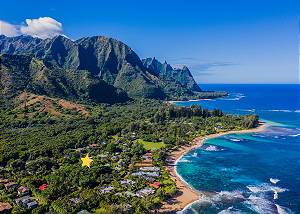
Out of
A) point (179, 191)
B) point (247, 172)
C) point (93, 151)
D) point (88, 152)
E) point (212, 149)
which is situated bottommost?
point (247, 172)

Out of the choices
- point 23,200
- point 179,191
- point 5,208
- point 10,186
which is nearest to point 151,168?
point 179,191

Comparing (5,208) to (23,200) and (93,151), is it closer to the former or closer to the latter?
(23,200)

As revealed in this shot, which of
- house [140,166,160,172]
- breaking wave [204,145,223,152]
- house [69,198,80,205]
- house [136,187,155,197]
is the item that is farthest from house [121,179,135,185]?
breaking wave [204,145,223,152]

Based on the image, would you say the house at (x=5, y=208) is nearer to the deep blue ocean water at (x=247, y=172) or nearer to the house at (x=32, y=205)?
the house at (x=32, y=205)

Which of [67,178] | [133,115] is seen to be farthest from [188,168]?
[133,115]

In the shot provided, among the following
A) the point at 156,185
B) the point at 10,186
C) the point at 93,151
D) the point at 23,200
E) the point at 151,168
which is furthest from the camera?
the point at 93,151

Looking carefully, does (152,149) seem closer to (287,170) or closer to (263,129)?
(287,170)
